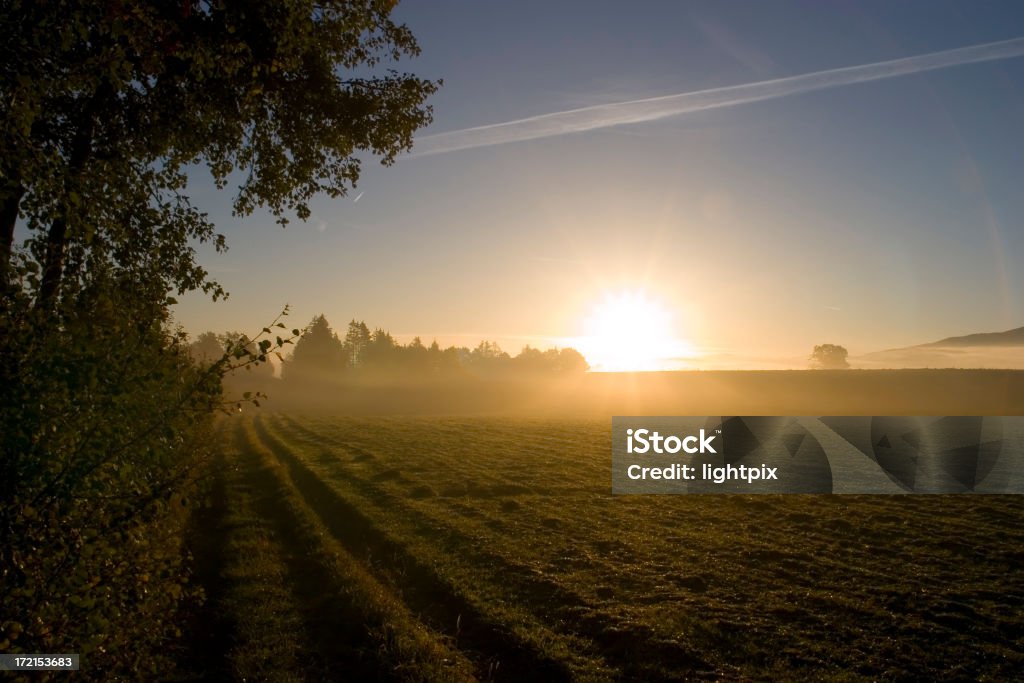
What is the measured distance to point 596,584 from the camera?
47.4 ft

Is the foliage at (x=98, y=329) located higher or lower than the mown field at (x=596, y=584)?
higher

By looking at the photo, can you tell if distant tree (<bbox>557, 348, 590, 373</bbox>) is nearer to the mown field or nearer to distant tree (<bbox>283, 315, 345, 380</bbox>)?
distant tree (<bbox>283, 315, 345, 380</bbox>)

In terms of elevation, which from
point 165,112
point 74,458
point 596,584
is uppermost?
point 165,112

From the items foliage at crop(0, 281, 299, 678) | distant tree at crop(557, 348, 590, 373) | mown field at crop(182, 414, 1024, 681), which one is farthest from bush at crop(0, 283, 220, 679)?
distant tree at crop(557, 348, 590, 373)

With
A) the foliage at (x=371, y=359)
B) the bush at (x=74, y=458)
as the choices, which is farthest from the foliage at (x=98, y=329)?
the foliage at (x=371, y=359)

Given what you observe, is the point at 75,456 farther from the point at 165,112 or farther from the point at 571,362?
the point at 571,362

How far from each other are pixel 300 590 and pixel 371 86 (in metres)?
12.1

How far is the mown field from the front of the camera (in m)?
10.6

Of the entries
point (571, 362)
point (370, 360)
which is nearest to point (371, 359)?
point (370, 360)

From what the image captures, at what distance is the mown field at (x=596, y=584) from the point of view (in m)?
10.6

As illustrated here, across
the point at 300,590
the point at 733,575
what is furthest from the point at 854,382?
the point at 300,590

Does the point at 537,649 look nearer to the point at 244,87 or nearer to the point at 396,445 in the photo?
the point at 244,87

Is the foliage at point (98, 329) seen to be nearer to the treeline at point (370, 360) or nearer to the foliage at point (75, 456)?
the foliage at point (75, 456)

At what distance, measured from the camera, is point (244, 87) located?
12.1 meters
